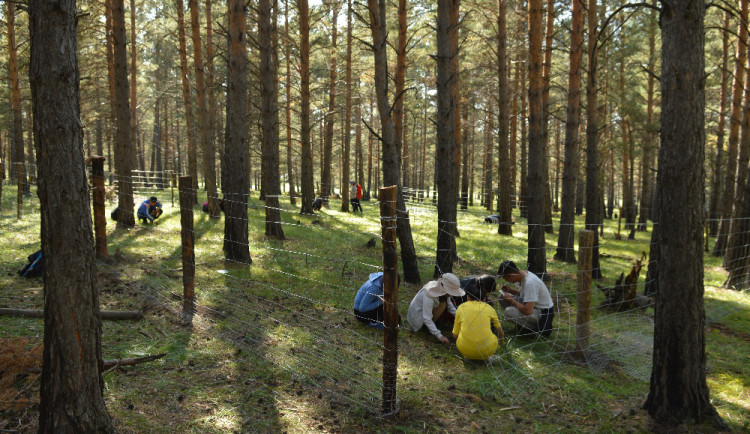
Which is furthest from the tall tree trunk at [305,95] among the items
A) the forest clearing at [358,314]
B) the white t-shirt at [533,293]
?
the white t-shirt at [533,293]

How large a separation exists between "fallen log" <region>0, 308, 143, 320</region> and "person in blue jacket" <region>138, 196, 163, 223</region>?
7.64 m

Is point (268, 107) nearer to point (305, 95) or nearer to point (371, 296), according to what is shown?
point (305, 95)

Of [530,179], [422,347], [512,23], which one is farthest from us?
[512,23]

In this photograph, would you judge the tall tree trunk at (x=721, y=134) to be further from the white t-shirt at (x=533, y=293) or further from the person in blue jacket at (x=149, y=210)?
the person in blue jacket at (x=149, y=210)

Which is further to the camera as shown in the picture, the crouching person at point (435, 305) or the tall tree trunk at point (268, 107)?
the tall tree trunk at point (268, 107)

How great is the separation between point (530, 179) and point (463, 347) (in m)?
5.51

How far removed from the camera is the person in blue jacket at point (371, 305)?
6277 millimetres

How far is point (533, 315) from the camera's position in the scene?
20.9 ft

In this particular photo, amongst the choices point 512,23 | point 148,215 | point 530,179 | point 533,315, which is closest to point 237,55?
point 148,215

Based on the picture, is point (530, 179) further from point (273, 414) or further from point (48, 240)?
point (48, 240)

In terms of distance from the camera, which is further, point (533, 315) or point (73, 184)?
point (533, 315)

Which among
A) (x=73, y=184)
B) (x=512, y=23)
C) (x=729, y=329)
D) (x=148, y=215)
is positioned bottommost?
(x=729, y=329)

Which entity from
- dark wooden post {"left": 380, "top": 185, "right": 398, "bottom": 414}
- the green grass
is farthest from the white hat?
dark wooden post {"left": 380, "top": 185, "right": 398, "bottom": 414}

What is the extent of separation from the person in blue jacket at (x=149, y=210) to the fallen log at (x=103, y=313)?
7643 mm
